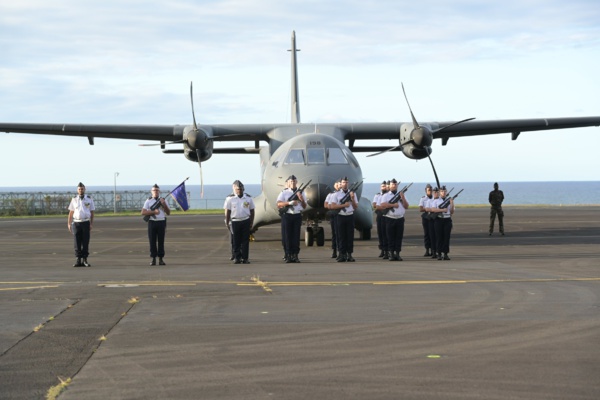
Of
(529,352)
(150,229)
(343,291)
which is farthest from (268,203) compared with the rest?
(529,352)

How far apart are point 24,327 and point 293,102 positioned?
2681 centimetres

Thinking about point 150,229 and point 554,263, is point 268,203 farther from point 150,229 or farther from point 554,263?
point 554,263

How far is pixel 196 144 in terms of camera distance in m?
27.5

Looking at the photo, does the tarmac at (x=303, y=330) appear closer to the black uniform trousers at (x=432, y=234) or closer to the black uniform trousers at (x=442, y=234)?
the black uniform trousers at (x=442, y=234)

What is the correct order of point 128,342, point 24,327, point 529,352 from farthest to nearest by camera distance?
1. point 24,327
2. point 128,342
3. point 529,352

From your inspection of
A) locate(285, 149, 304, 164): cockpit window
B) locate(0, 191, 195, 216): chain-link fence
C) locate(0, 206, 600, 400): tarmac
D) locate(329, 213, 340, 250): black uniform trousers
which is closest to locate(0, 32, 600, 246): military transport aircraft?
locate(285, 149, 304, 164): cockpit window

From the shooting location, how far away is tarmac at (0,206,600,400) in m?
7.00

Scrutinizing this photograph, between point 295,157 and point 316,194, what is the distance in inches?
85.1

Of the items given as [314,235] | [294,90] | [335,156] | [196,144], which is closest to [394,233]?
[335,156]

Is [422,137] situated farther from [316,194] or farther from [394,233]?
[394,233]

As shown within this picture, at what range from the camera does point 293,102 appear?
35.9 m

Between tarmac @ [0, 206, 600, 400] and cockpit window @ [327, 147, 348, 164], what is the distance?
18.5 ft

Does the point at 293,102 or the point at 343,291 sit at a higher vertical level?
the point at 293,102

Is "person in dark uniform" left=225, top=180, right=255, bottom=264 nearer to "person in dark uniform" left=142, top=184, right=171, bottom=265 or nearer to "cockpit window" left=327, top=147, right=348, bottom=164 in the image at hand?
"person in dark uniform" left=142, top=184, right=171, bottom=265
